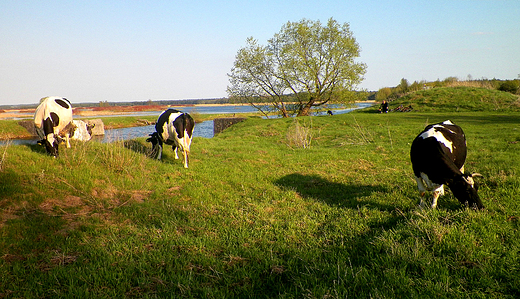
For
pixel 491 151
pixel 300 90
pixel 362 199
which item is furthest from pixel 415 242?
pixel 300 90

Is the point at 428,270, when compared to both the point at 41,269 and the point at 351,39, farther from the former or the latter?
the point at 351,39

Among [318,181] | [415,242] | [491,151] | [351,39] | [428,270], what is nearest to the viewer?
[428,270]

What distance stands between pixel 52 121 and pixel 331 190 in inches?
376

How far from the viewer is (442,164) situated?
6.12 metres

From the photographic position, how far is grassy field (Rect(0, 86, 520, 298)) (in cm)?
386

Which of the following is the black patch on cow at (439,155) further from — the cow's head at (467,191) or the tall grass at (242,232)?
the tall grass at (242,232)

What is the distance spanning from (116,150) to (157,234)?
543 centimetres

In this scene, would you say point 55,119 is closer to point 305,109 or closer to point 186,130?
point 186,130

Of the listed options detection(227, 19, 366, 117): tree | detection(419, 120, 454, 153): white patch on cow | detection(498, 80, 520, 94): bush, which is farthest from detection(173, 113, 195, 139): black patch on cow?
detection(498, 80, 520, 94): bush

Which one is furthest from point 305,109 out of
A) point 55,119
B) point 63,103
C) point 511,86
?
point 511,86

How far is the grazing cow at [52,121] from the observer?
1012 cm

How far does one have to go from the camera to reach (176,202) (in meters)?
7.71

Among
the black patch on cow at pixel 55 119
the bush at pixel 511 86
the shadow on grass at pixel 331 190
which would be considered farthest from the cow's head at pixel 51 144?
the bush at pixel 511 86

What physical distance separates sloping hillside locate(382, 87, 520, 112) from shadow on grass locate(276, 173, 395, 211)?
1184 inches
